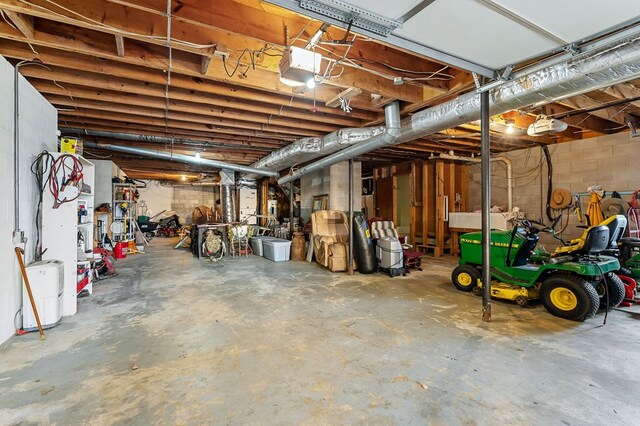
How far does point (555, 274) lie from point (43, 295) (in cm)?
520

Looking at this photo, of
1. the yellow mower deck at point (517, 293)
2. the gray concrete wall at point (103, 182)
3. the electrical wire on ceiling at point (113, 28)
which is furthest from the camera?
the gray concrete wall at point (103, 182)

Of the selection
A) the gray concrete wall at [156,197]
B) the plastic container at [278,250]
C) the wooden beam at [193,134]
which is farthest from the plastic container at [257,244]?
the gray concrete wall at [156,197]

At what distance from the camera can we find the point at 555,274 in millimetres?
3139

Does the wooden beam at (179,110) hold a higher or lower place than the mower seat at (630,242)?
higher

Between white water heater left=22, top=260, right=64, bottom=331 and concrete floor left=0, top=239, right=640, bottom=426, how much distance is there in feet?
0.45

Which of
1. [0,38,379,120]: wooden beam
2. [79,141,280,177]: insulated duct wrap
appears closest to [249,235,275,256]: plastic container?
[79,141,280,177]: insulated duct wrap

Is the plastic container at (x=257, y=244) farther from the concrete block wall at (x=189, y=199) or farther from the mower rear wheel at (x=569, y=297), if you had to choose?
the concrete block wall at (x=189, y=199)

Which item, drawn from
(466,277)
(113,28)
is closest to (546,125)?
Result: (466,277)

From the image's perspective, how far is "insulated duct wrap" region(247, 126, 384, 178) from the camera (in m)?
4.58

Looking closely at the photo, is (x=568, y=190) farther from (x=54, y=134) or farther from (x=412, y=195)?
(x=54, y=134)

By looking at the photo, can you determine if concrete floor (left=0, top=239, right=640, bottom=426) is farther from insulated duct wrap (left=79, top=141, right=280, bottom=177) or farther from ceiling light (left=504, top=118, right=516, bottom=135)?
insulated duct wrap (left=79, top=141, right=280, bottom=177)

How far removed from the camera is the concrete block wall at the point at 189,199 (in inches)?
511

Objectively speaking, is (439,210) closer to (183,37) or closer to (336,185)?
(336,185)

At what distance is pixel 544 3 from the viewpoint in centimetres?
171
